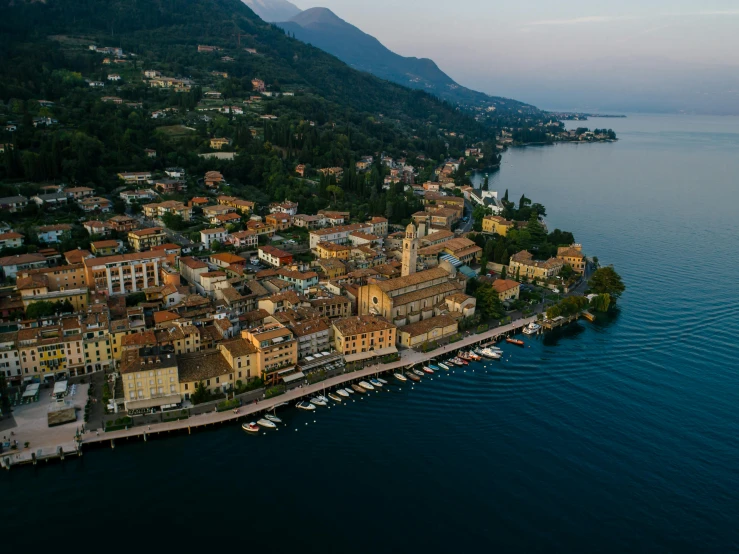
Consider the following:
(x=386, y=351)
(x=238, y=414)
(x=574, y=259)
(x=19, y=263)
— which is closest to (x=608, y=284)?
(x=574, y=259)

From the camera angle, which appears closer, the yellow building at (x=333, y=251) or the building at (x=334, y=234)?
the yellow building at (x=333, y=251)

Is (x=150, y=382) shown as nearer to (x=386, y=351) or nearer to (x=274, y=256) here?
(x=386, y=351)

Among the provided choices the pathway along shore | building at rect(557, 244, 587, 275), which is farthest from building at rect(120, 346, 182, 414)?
building at rect(557, 244, 587, 275)

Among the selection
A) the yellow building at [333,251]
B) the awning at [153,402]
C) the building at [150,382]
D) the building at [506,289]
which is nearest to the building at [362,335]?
the building at [150,382]

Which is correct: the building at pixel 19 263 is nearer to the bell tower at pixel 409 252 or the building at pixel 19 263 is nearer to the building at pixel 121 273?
the building at pixel 121 273

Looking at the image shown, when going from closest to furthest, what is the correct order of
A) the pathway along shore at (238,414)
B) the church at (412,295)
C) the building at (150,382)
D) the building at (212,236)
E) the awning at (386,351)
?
the pathway along shore at (238,414), the building at (150,382), the awning at (386,351), the church at (412,295), the building at (212,236)

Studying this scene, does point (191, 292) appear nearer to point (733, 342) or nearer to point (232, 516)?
point (232, 516)
